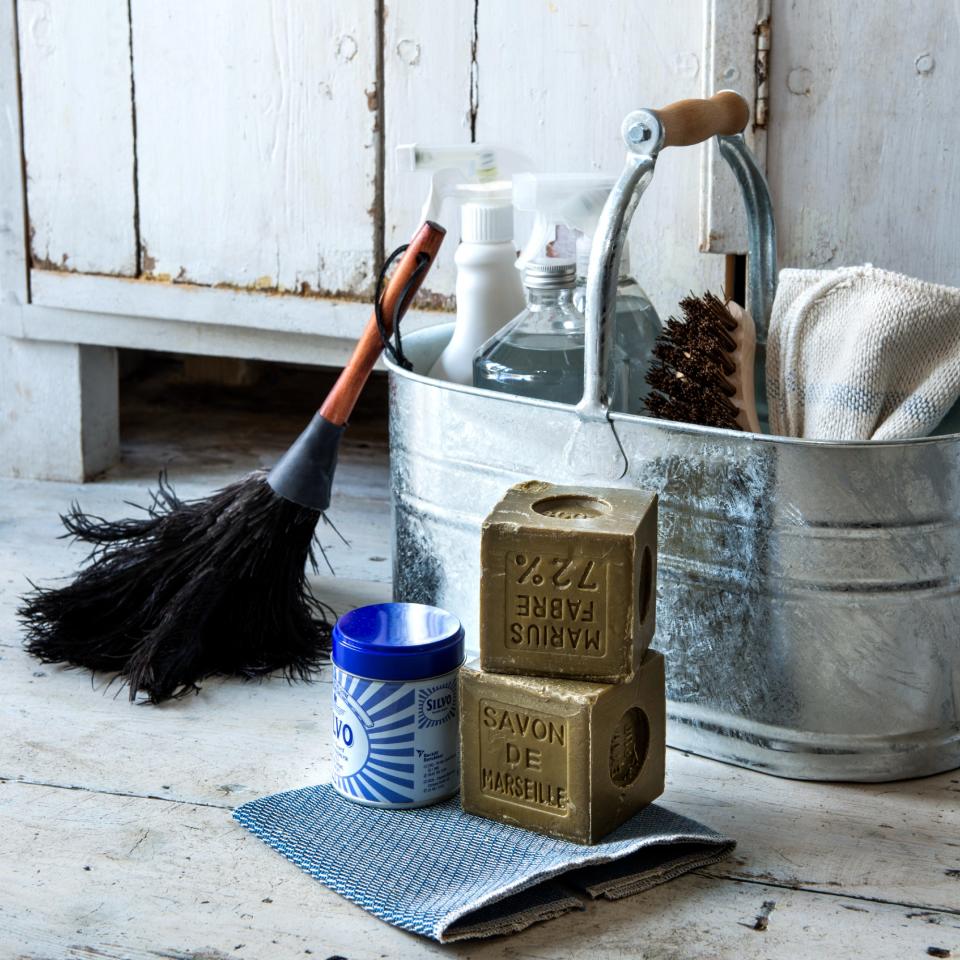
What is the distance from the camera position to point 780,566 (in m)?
0.87

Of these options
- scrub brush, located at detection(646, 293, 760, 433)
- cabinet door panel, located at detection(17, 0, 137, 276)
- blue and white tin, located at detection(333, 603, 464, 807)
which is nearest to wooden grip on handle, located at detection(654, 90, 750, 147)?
scrub brush, located at detection(646, 293, 760, 433)

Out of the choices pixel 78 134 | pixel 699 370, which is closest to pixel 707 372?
pixel 699 370

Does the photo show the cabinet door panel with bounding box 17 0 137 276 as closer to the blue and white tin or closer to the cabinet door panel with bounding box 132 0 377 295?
the cabinet door panel with bounding box 132 0 377 295

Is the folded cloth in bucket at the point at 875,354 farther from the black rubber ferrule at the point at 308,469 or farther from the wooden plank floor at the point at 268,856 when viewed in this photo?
the black rubber ferrule at the point at 308,469

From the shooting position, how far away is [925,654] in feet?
2.87

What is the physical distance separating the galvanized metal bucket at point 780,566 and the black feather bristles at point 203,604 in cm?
22

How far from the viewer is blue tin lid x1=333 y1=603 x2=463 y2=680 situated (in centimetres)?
83

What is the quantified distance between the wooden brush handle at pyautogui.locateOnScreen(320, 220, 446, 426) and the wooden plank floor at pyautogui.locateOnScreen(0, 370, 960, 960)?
0.70ft

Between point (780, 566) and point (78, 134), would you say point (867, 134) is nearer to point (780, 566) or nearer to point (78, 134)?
point (780, 566)

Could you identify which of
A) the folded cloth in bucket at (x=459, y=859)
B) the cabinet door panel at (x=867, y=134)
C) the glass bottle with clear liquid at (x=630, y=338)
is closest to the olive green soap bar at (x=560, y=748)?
the folded cloth in bucket at (x=459, y=859)

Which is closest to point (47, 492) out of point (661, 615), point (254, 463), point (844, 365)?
point (254, 463)

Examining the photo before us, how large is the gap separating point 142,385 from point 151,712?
36.0 inches

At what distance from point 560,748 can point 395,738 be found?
11 cm

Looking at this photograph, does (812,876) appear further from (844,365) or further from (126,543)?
(126,543)
